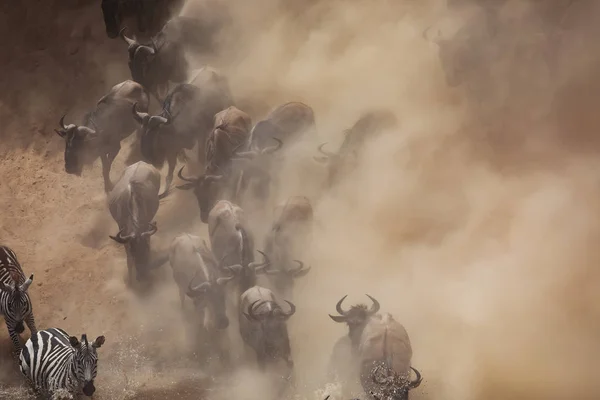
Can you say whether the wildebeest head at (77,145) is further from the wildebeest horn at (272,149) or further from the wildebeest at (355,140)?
the wildebeest at (355,140)

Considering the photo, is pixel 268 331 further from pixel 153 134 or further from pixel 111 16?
pixel 111 16

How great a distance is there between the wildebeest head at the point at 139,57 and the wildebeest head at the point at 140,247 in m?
4.66

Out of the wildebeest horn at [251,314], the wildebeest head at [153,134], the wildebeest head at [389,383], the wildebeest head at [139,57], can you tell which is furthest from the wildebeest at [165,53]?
the wildebeest head at [389,383]

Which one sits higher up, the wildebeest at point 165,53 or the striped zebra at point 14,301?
the wildebeest at point 165,53

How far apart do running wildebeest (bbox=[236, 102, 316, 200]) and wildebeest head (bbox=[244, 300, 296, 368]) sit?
324 cm

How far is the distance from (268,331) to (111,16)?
384 inches

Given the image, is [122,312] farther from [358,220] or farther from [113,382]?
[358,220]

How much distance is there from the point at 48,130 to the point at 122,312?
18.9ft

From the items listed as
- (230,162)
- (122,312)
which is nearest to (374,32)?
(230,162)

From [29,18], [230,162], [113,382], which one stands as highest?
[29,18]

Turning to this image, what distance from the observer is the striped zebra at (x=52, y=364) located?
8.52m

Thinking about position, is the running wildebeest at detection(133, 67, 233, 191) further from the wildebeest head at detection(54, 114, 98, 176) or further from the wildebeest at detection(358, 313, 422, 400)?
the wildebeest at detection(358, 313, 422, 400)

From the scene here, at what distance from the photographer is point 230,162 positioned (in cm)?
1245

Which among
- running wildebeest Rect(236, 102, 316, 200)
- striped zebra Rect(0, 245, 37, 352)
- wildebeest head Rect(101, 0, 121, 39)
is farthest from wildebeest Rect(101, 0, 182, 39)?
striped zebra Rect(0, 245, 37, 352)
